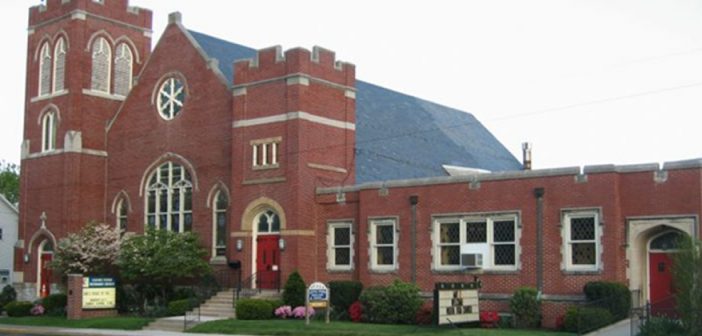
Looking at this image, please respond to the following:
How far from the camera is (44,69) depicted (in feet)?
151

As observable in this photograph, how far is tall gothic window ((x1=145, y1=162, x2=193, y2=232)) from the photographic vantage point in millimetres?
40594

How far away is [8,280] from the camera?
60469 millimetres

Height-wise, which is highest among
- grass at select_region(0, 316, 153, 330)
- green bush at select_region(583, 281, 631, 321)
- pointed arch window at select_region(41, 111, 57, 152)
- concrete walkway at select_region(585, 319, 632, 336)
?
pointed arch window at select_region(41, 111, 57, 152)

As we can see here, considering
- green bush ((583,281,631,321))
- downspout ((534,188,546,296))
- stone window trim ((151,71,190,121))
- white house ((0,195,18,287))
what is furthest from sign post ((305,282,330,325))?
white house ((0,195,18,287))

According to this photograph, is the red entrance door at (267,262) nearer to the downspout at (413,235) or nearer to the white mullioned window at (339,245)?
the white mullioned window at (339,245)

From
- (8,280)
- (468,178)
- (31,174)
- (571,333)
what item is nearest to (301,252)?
(468,178)

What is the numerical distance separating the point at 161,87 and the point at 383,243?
14.7 meters

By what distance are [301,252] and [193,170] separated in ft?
26.2

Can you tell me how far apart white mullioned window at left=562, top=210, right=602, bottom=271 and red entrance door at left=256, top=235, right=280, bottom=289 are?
11.7 metres

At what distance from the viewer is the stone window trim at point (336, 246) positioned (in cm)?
3450

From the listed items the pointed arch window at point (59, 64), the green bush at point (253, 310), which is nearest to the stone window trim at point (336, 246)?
the green bush at point (253, 310)

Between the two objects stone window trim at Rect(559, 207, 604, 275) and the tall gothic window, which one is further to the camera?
the tall gothic window

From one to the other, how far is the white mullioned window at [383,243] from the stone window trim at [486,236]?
70.8 inches

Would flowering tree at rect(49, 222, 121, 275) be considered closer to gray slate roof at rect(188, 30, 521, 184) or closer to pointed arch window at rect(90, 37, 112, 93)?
pointed arch window at rect(90, 37, 112, 93)
